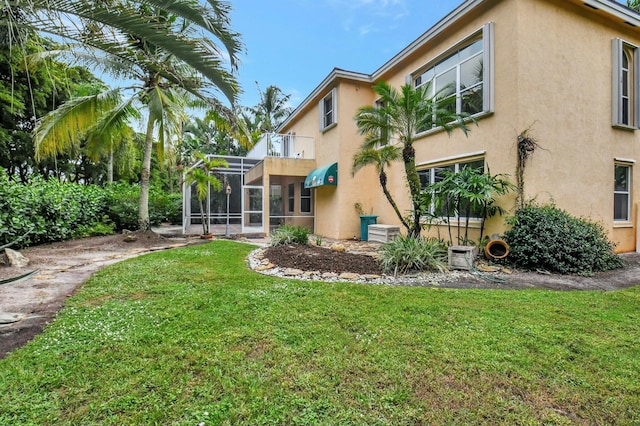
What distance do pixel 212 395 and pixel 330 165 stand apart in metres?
12.6

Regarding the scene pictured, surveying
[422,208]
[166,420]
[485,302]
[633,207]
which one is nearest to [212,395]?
[166,420]

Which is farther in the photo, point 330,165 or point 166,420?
point 330,165

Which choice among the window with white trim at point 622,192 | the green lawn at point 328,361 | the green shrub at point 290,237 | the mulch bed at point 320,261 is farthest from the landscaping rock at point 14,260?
the window with white trim at point 622,192

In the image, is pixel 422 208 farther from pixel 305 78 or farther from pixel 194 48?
pixel 305 78

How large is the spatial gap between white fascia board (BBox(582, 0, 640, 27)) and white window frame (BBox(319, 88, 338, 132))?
9128 mm

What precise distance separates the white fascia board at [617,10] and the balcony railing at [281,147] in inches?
493

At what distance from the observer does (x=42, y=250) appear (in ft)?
32.6

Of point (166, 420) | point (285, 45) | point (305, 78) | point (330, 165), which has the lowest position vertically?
point (166, 420)

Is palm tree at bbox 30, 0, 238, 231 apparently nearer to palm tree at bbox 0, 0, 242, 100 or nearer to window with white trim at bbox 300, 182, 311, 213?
palm tree at bbox 0, 0, 242, 100

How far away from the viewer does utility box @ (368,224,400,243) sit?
12.3 meters

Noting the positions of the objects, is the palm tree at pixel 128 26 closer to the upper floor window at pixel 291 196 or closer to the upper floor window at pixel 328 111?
the upper floor window at pixel 328 111

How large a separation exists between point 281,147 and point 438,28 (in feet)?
33.5

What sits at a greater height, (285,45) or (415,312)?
(285,45)

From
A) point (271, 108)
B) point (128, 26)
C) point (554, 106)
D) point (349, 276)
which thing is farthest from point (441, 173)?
point (271, 108)
